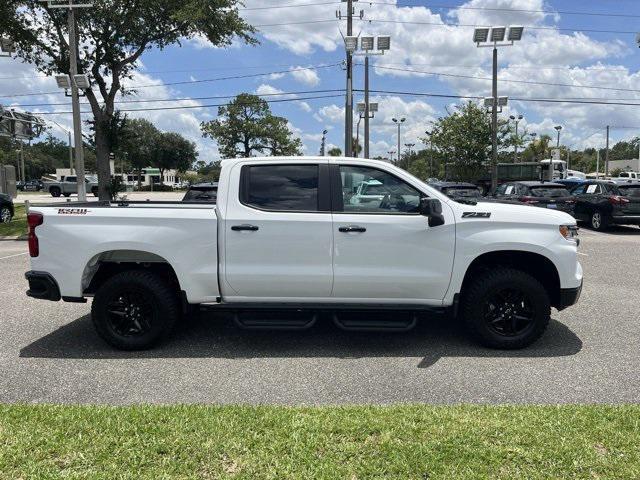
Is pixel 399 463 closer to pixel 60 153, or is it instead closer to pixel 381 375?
pixel 381 375

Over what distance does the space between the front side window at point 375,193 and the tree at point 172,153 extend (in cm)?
8042

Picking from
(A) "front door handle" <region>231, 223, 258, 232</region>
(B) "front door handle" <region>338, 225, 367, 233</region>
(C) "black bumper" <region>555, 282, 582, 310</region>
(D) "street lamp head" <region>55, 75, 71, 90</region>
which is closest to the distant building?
(D) "street lamp head" <region>55, 75, 71, 90</region>

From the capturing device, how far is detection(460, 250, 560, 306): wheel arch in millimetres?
5254

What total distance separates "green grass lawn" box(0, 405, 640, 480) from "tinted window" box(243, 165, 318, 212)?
2074 millimetres

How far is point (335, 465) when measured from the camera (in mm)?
3006

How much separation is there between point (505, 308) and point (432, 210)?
1.30 m

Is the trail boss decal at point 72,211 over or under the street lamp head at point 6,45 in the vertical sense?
under

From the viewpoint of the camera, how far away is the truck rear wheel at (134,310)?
17.0 feet

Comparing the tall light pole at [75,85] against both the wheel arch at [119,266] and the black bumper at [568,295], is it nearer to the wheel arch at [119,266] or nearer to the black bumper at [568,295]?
the wheel arch at [119,266]

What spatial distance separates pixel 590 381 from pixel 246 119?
2818 inches

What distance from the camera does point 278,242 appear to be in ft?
16.6

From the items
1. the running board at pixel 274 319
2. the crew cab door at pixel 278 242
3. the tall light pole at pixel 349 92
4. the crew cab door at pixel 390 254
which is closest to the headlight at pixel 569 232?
the crew cab door at pixel 390 254

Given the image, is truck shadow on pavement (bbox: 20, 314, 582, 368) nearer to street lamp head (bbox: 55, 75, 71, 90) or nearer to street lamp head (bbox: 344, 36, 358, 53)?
street lamp head (bbox: 55, 75, 71, 90)

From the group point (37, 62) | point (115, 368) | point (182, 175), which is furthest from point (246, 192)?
point (182, 175)
